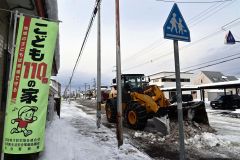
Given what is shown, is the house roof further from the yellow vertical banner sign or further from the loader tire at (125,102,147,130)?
the yellow vertical banner sign

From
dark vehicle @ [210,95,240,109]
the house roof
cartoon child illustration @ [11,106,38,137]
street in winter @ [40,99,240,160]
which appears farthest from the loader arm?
the house roof

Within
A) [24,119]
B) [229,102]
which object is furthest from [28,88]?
[229,102]

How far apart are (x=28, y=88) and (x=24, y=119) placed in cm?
52

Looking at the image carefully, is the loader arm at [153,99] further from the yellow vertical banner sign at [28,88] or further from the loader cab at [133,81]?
the yellow vertical banner sign at [28,88]

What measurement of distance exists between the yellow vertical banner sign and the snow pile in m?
5.55

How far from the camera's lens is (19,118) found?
4.05 m

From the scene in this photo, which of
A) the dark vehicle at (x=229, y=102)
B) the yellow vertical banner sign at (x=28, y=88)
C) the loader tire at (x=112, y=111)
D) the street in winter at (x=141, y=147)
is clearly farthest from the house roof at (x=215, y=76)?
the yellow vertical banner sign at (x=28, y=88)

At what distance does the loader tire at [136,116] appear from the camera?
10.3m

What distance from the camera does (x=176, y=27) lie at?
4.19 metres

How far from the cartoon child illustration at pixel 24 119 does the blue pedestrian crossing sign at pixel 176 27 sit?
2574 millimetres

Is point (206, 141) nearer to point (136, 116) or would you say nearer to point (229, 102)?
point (136, 116)

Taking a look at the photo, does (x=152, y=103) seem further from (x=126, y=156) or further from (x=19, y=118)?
(x=19, y=118)

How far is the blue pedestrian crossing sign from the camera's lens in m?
4.09

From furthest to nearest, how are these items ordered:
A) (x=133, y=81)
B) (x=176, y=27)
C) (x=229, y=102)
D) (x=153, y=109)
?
1. (x=229, y=102)
2. (x=133, y=81)
3. (x=153, y=109)
4. (x=176, y=27)
